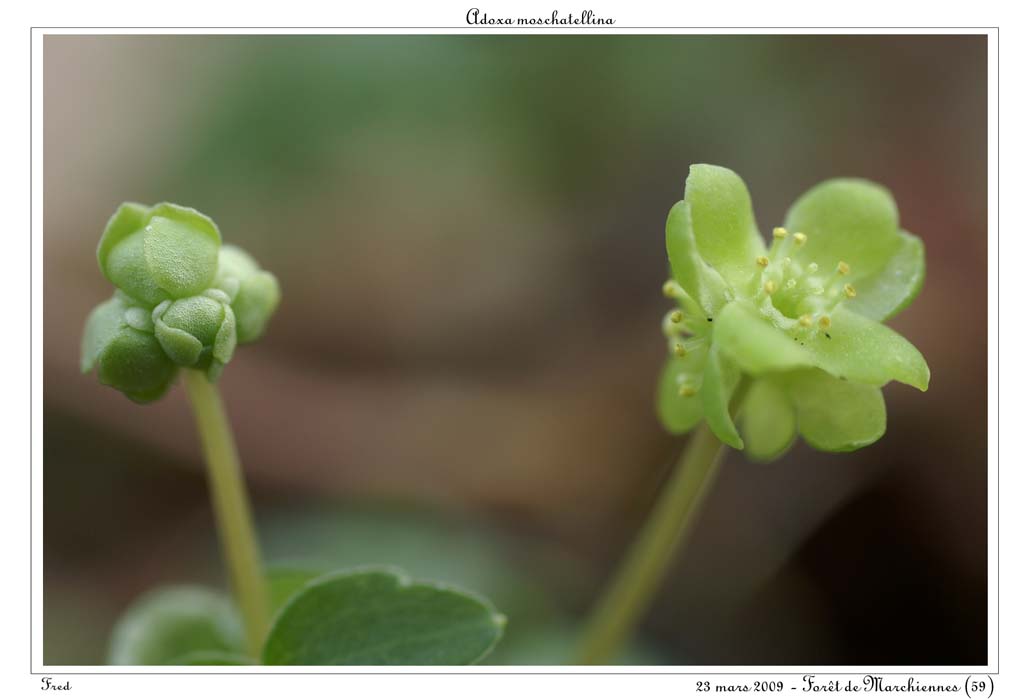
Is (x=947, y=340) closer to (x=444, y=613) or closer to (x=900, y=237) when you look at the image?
(x=900, y=237)

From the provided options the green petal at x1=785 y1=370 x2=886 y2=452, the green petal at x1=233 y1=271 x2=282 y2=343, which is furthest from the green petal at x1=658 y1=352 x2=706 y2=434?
the green petal at x1=233 y1=271 x2=282 y2=343

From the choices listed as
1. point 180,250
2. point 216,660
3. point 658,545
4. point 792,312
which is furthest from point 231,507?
point 792,312

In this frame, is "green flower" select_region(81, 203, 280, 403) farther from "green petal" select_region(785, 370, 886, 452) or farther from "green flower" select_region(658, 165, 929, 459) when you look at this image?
"green petal" select_region(785, 370, 886, 452)

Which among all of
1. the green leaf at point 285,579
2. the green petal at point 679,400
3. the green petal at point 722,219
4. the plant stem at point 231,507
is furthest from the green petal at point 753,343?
the green leaf at point 285,579

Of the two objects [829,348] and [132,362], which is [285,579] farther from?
[829,348]

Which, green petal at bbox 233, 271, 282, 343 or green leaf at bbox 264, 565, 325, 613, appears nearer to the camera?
green petal at bbox 233, 271, 282, 343

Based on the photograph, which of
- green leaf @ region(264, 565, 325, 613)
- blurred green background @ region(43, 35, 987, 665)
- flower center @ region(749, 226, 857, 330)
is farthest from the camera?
blurred green background @ region(43, 35, 987, 665)

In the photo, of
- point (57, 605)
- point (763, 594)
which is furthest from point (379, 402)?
point (763, 594)
